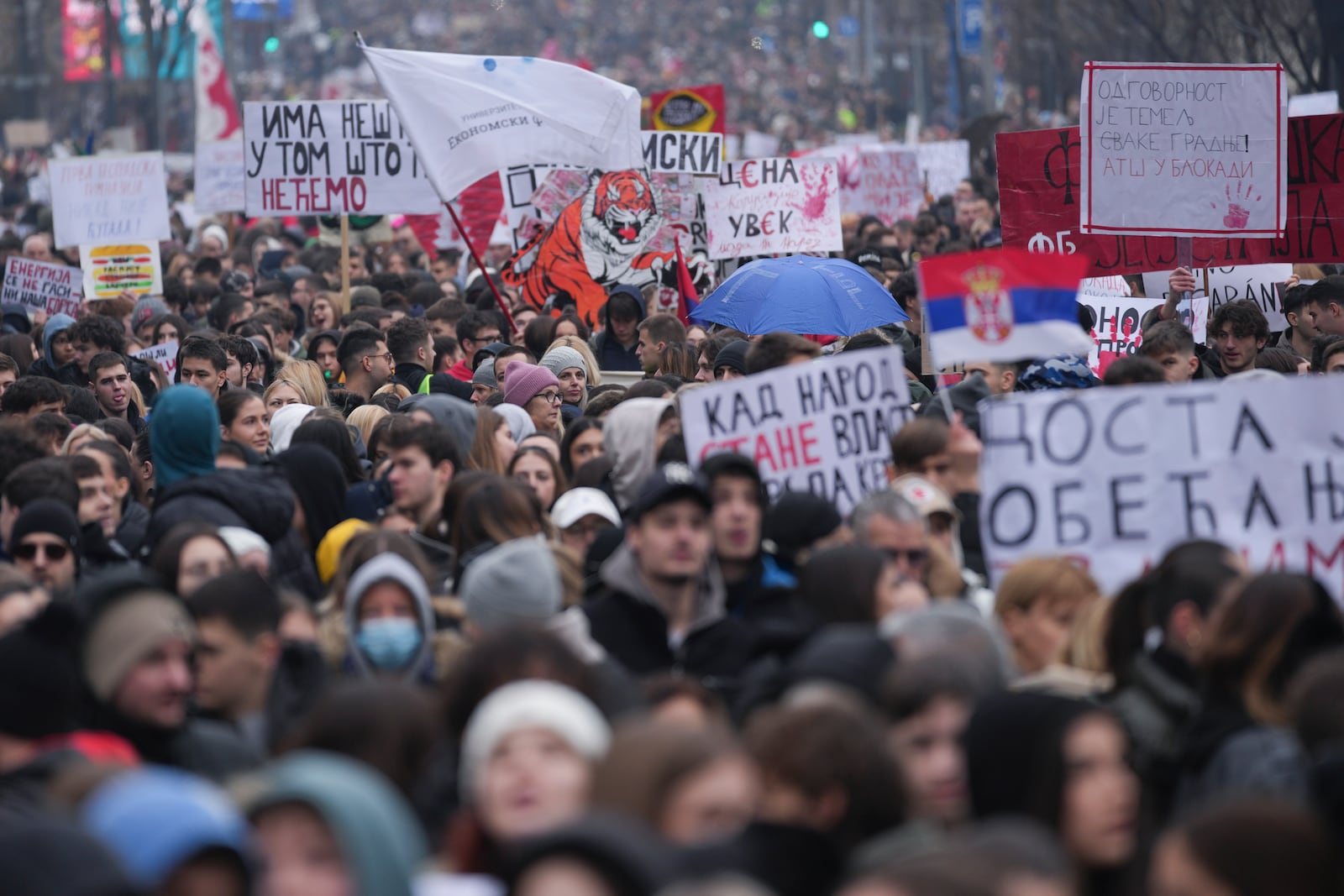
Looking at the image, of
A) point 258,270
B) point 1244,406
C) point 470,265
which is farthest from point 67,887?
point 258,270

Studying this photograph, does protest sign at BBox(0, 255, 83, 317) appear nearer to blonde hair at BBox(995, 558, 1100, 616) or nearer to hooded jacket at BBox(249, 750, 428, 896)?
blonde hair at BBox(995, 558, 1100, 616)

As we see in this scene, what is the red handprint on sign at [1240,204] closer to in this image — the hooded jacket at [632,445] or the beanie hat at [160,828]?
the hooded jacket at [632,445]

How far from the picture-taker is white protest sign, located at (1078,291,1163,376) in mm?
11875

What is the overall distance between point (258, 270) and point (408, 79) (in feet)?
29.0

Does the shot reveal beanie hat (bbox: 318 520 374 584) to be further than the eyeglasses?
Yes

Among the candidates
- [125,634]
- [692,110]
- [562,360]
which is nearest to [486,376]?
[562,360]

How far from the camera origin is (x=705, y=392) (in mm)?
7035

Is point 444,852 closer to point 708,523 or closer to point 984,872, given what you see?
point 984,872

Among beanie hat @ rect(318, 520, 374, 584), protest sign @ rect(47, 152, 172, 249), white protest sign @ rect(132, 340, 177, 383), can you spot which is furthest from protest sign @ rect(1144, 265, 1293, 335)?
protest sign @ rect(47, 152, 172, 249)

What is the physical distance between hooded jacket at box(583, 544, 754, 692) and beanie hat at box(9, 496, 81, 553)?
5.95 ft

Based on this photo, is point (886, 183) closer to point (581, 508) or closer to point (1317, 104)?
point (1317, 104)

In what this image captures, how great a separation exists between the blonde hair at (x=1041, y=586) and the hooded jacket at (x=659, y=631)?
2.21 ft

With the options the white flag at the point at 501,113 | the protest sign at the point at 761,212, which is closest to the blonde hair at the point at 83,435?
the white flag at the point at 501,113

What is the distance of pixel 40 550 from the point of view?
6309 millimetres
